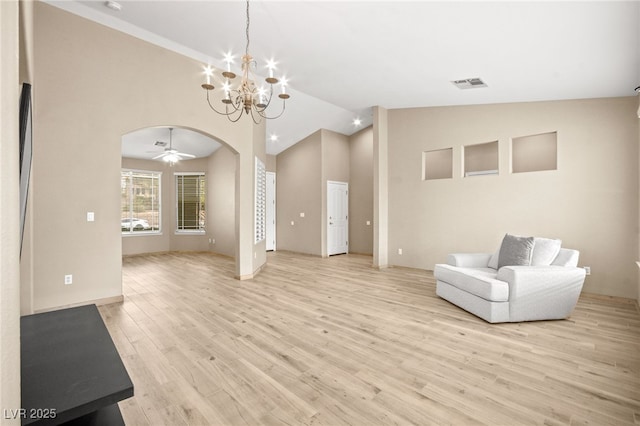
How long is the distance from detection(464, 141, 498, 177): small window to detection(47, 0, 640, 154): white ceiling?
928 mm

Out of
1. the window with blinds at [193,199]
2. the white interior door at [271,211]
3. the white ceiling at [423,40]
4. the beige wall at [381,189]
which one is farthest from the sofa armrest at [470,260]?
the window with blinds at [193,199]

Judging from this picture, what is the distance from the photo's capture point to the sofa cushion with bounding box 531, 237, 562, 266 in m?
3.87

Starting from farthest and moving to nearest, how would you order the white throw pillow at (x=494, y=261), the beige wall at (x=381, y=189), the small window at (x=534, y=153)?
the beige wall at (x=381, y=189) → the small window at (x=534, y=153) → the white throw pillow at (x=494, y=261)

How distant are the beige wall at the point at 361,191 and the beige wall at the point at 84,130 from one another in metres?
5.24

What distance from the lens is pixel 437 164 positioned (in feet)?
21.9

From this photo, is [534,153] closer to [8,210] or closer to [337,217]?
[337,217]

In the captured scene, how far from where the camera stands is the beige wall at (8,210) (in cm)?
64

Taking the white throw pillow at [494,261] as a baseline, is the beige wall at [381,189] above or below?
above

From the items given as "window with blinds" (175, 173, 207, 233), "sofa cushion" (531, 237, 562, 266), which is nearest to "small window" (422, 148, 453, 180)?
"sofa cushion" (531, 237, 562, 266)

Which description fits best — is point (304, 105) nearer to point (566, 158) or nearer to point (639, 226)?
point (566, 158)

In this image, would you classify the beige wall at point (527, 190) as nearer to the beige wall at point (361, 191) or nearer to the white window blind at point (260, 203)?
the beige wall at point (361, 191)

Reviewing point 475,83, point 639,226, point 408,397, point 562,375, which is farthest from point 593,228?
point 408,397

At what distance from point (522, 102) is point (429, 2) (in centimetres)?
309

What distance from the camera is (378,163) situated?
679 centimetres
